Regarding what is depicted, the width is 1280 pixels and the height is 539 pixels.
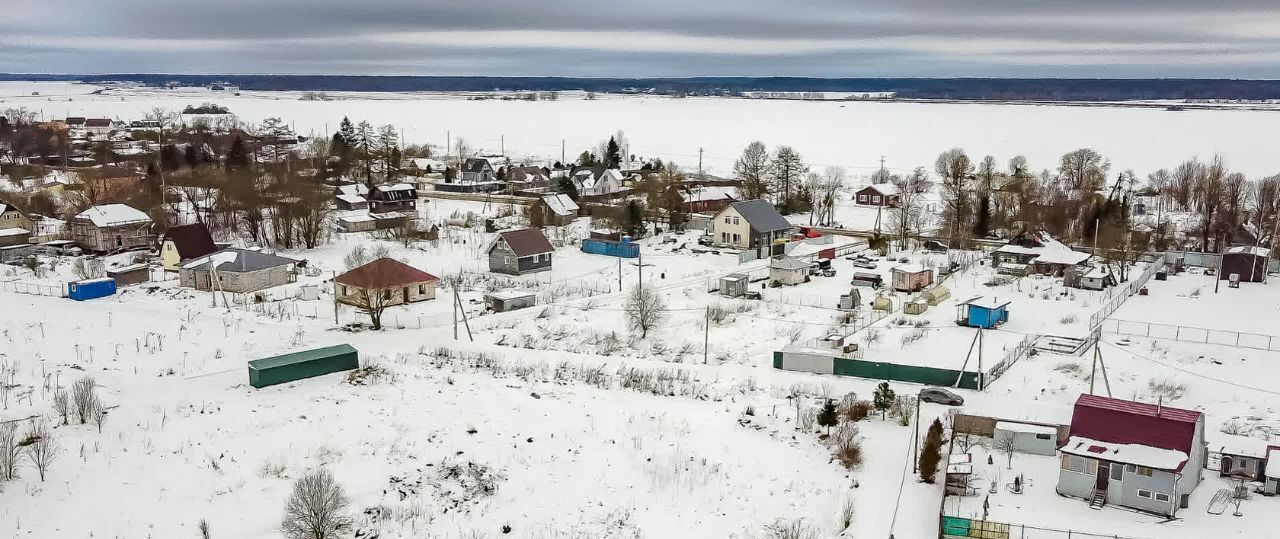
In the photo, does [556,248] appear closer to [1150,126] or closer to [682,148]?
[682,148]

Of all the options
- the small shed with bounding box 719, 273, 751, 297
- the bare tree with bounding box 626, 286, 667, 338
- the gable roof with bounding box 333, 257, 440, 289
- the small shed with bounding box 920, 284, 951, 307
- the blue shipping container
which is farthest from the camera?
the blue shipping container

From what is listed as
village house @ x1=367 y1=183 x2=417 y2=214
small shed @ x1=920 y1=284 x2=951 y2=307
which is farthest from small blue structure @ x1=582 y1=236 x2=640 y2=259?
village house @ x1=367 y1=183 x2=417 y2=214

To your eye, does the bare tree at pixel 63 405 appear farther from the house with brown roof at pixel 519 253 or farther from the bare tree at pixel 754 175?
the bare tree at pixel 754 175

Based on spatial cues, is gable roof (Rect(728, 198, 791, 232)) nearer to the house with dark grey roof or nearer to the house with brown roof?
the house with brown roof

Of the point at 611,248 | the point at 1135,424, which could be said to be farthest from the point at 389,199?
the point at 1135,424

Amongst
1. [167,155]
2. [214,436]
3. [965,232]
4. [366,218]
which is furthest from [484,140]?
[214,436]

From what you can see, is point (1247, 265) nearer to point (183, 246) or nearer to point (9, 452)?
point (9, 452)
